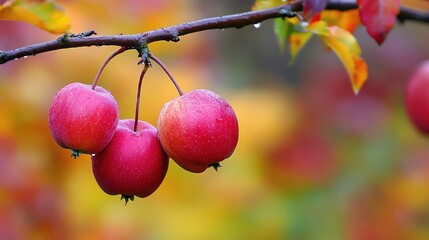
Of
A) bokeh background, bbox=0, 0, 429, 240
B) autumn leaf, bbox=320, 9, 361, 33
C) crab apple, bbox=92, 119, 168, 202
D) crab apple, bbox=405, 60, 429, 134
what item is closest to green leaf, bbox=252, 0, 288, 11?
autumn leaf, bbox=320, 9, 361, 33

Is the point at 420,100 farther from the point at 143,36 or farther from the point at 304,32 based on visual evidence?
the point at 143,36

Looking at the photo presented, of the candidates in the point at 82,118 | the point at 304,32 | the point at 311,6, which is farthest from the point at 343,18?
the point at 82,118

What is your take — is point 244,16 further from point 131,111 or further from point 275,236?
point 275,236

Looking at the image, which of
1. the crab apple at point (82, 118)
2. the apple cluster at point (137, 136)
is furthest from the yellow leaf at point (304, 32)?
the crab apple at point (82, 118)

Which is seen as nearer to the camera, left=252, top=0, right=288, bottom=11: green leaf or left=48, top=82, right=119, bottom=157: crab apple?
left=48, top=82, right=119, bottom=157: crab apple

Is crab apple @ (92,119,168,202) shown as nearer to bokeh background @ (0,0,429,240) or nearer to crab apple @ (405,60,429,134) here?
crab apple @ (405,60,429,134)

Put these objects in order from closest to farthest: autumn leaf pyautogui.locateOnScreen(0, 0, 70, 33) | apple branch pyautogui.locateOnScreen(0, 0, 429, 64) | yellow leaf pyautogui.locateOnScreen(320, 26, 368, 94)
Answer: apple branch pyautogui.locateOnScreen(0, 0, 429, 64) < autumn leaf pyautogui.locateOnScreen(0, 0, 70, 33) < yellow leaf pyautogui.locateOnScreen(320, 26, 368, 94)
